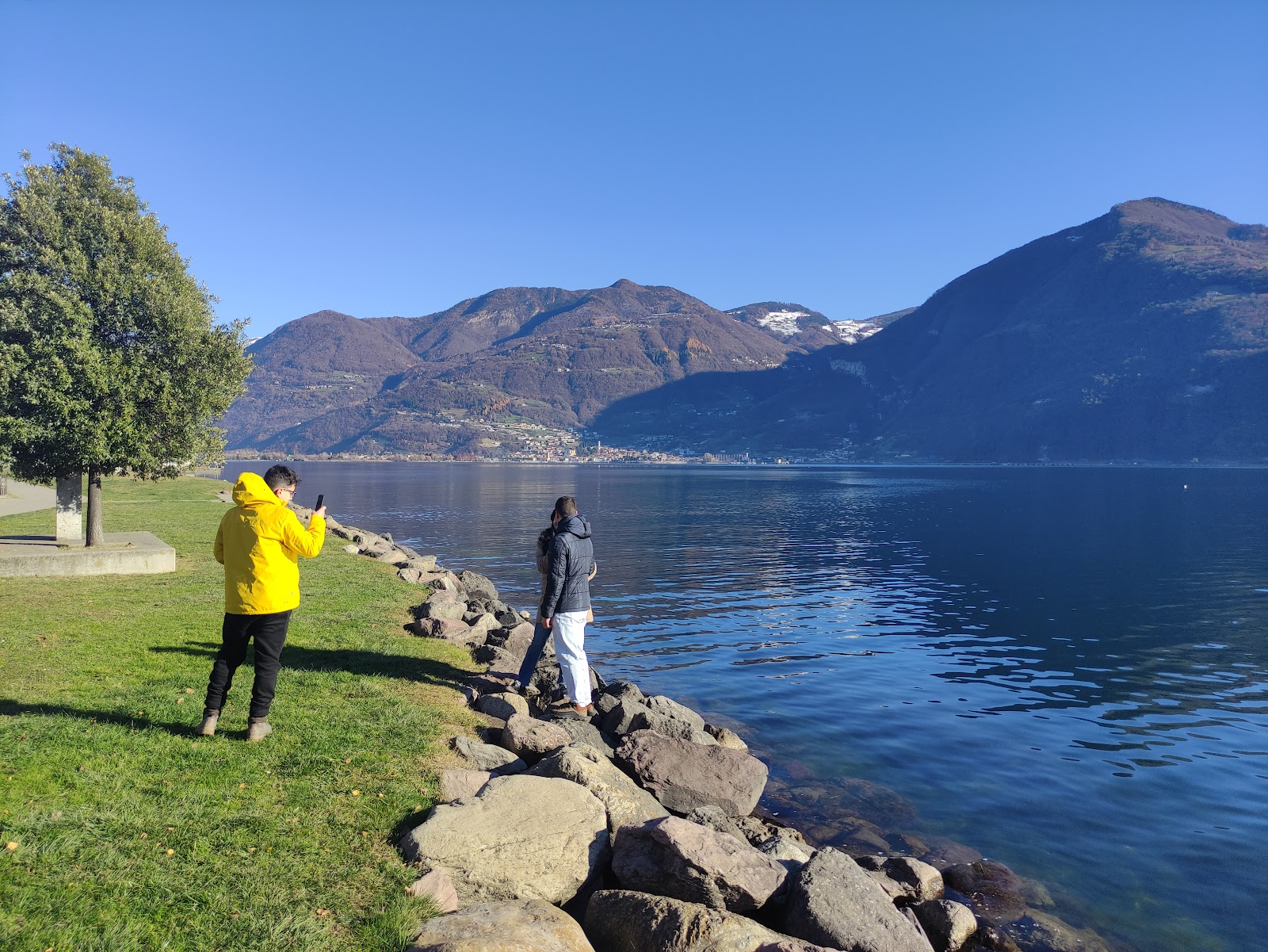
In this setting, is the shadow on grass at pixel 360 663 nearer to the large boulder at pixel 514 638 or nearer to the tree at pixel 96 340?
the large boulder at pixel 514 638

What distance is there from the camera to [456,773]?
8438 millimetres

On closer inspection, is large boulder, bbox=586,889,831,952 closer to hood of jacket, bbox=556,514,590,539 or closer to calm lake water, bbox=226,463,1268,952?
calm lake water, bbox=226,463,1268,952

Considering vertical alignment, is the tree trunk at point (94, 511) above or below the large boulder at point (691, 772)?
above

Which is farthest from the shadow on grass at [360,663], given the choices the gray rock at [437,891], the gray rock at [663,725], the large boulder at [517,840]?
the gray rock at [437,891]

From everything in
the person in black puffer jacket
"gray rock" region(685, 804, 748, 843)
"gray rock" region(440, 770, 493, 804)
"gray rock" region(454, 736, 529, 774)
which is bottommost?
"gray rock" region(685, 804, 748, 843)

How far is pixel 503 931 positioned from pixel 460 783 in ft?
9.01

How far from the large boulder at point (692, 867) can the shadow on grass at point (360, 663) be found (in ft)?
20.0

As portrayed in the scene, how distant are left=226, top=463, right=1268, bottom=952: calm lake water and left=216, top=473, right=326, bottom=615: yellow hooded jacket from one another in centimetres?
876

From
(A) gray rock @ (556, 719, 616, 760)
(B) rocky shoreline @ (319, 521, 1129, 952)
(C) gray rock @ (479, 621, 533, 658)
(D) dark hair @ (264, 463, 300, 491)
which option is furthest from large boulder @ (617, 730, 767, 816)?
(D) dark hair @ (264, 463, 300, 491)

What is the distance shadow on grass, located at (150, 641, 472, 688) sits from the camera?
1247 centimetres

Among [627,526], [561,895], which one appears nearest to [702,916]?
[561,895]

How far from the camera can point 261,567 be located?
829cm

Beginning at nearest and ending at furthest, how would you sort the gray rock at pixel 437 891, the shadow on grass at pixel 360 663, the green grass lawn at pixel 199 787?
the green grass lawn at pixel 199 787 → the gray rock at pixel 437 891 → the shadow on grass at pixel 360 663

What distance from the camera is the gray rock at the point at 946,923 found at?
8.08 m
